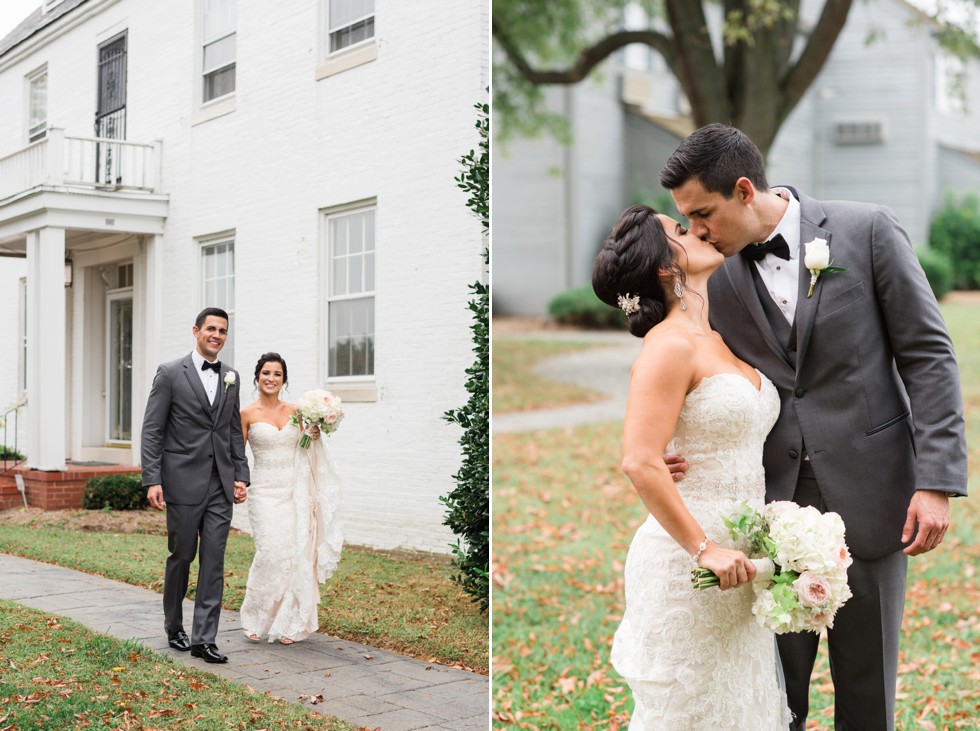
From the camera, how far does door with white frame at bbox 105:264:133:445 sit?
137 inches

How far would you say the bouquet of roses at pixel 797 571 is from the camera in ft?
8.18

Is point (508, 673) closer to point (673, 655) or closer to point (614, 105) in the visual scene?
point (673, 655)

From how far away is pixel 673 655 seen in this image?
2.79m

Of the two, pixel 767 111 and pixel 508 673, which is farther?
pixel 767 111

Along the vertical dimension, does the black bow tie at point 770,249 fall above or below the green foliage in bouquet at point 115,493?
above

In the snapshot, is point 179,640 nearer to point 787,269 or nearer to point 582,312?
point 787,269

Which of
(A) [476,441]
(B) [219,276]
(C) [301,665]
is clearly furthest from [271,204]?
(C) [301,665]

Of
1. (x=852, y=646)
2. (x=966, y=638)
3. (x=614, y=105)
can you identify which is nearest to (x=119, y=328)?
(x=852, y=646)

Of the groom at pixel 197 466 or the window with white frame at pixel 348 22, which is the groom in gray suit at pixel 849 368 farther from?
the groom at pixel 197 466

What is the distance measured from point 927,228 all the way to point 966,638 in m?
19.1

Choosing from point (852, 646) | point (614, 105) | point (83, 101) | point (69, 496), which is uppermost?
point (614, 105)

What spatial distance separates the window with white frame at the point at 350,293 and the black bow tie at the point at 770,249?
4.42 feet

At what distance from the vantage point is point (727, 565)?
2.49 m

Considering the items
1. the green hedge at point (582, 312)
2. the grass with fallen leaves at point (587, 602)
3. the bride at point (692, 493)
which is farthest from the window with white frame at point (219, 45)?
the green hedge at point (582, 312)
